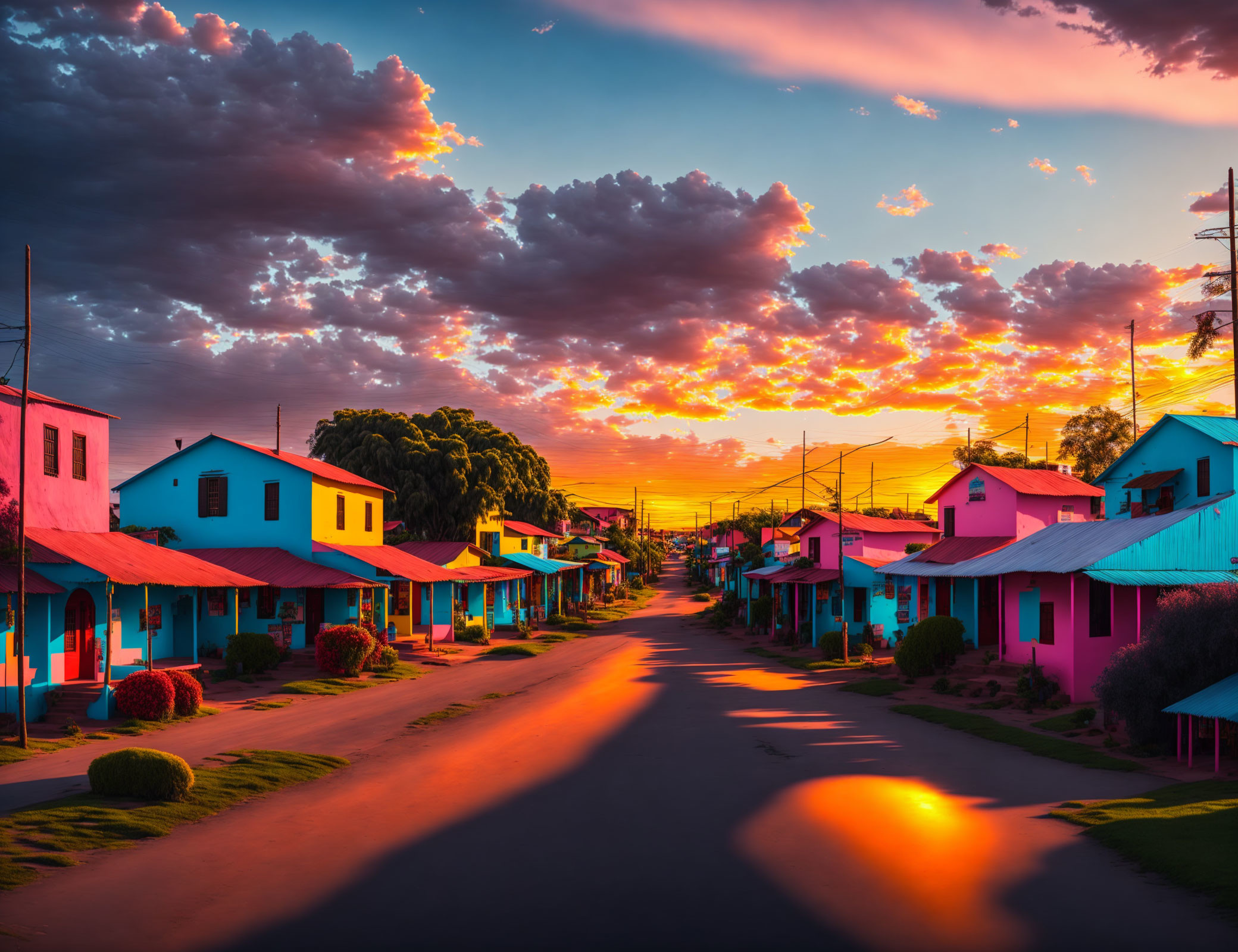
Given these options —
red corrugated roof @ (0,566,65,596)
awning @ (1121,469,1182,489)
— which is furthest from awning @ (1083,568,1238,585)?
red corrugated roof @ (0,566,65,596)

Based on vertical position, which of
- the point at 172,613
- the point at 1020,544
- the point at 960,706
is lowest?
the point at 960,706

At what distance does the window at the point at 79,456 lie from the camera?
25109mm

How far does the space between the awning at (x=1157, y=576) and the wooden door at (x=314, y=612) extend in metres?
28.1

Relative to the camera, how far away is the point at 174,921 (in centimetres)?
877

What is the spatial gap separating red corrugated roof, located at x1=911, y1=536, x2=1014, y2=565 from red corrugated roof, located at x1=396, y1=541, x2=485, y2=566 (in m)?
23.3

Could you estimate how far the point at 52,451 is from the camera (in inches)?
949

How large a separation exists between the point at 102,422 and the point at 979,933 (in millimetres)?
27029

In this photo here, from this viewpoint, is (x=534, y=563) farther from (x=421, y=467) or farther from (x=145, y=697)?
(x=145, y=697)

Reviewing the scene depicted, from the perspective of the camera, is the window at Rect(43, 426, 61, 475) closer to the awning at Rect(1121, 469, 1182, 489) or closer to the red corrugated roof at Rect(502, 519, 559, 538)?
the awning at Rect(1121, 469, 1182, 489)

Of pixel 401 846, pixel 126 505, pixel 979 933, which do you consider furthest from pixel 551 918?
pixel 126 505

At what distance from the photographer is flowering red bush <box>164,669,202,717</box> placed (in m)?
21.8

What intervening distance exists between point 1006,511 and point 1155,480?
6.50 metres

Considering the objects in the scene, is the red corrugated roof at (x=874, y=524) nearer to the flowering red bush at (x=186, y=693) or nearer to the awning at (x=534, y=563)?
the awning at (x=534, y=563)

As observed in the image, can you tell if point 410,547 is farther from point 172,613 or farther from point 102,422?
point 102,422
